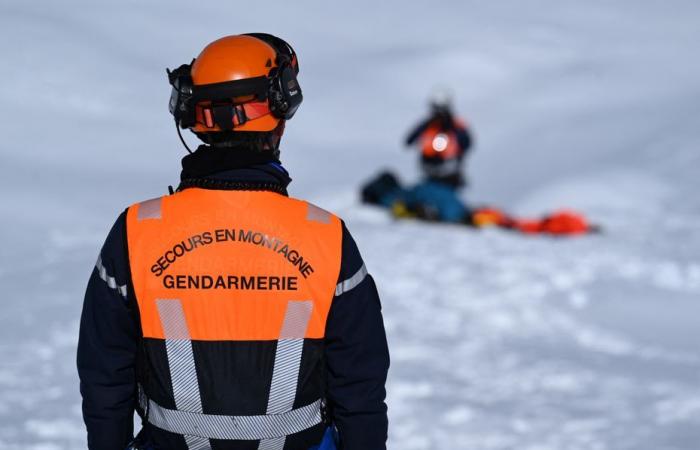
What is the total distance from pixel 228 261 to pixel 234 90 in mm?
316

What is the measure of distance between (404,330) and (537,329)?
78 centimetres

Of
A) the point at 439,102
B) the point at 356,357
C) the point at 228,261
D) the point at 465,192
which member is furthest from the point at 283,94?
the point at 465,192

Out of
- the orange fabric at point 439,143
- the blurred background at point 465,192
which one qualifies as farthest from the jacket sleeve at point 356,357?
the orange fabric at point 439,143

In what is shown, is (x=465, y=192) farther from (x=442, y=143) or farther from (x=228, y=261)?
(x=228, y=261)

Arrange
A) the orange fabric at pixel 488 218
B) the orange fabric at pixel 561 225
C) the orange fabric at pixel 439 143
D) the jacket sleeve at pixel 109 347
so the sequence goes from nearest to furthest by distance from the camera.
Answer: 1. the jacket sleeve at pixel 109 347
2. the orange fabric at pixel 561 225
3. the orange fabric at pixel 488 218
4. the orange fabric at pixel 439 143

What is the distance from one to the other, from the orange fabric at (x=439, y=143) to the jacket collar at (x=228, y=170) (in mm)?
6946

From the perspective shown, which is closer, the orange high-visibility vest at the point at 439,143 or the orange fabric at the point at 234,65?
the orange fabric at the point at 234,65

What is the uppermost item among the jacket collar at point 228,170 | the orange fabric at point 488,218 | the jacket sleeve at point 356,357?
the orange fabric at point 488,218

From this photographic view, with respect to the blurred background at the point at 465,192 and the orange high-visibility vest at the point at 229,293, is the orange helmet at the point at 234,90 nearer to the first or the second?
the orange high-visibility vest at the point at 229,293

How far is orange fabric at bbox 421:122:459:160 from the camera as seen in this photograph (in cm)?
870

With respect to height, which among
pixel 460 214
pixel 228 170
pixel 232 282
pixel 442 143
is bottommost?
pixel 232 282

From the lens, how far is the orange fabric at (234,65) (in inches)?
73.4

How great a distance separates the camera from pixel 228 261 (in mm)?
1827

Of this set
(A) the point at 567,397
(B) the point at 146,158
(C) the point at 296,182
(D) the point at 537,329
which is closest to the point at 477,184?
(C) the point at 296,182
